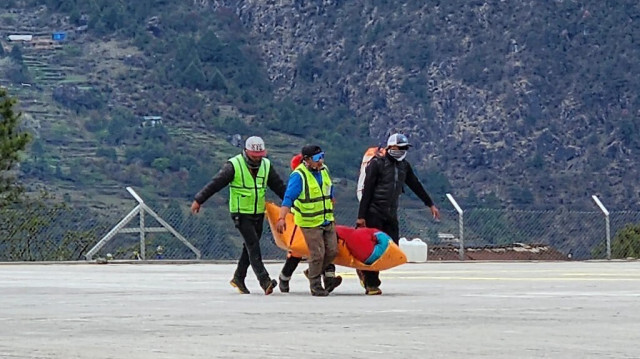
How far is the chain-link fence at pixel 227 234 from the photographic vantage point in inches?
1394

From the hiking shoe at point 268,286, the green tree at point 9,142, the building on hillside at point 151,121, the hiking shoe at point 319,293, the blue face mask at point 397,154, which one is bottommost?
the building on hillside at point 151,121

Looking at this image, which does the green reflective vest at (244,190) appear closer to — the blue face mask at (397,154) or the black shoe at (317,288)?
the black shoe at (317,288)

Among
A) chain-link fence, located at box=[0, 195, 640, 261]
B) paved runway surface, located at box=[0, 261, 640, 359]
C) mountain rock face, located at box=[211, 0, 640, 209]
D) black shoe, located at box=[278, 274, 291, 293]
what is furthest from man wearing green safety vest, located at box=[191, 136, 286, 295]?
mountain rock face, located at box=[211, 0, 640, 209]

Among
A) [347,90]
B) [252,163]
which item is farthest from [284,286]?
[347,90]

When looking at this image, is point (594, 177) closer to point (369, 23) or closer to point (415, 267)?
point (369, 23)

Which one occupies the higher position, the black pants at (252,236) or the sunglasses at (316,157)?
the sunglasses at (316,157)

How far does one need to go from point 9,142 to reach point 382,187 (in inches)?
1697

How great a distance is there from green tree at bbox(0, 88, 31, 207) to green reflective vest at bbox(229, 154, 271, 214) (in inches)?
1565

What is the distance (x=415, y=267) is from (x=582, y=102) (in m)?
102

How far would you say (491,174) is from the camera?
409 feet

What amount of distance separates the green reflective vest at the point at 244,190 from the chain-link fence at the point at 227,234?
15.1 metres

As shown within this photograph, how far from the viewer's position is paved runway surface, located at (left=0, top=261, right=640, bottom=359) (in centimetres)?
1149

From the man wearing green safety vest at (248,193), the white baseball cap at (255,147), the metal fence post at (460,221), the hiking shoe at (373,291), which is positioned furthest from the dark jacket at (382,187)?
the metal fence post at (460,221)

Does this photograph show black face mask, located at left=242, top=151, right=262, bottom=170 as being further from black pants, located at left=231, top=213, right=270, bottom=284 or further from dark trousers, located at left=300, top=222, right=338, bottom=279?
dark trousers, located at left=300, top=222, right=338, bottom=279
